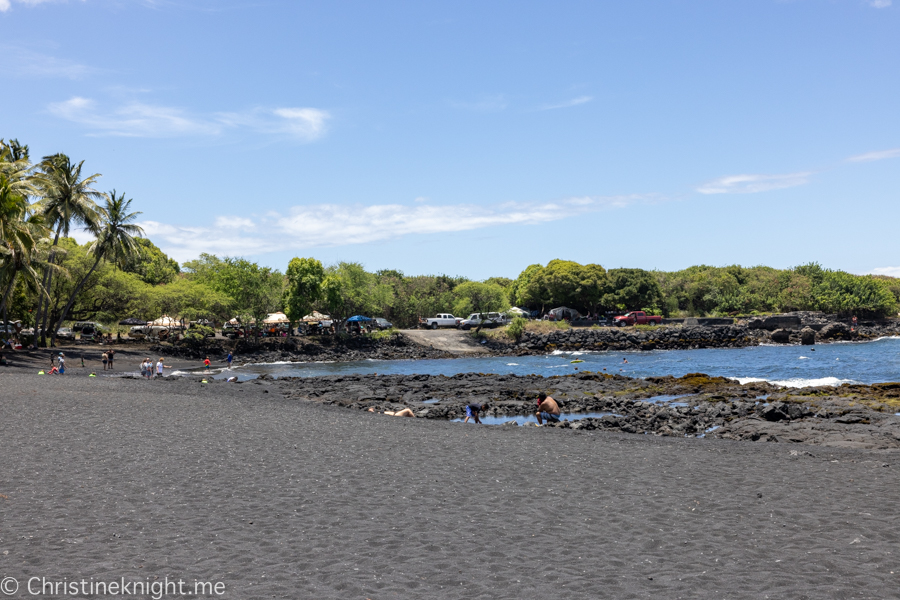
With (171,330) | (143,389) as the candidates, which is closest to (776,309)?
(171,330)

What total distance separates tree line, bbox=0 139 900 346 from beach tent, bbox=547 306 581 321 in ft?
7.46

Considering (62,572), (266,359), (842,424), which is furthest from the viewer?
(266,359)

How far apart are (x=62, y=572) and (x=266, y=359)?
178 feet

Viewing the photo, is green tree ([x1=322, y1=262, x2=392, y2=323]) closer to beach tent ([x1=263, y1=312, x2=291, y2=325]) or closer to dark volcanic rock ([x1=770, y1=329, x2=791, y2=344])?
beach tent ([x1=263, y1=312, x2=291, y2=325])

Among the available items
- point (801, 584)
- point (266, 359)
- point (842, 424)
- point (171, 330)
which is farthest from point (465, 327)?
point (801, 584)

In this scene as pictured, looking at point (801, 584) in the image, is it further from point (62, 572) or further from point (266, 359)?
point (266, 359)

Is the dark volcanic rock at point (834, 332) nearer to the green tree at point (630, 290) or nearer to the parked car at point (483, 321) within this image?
the green tree at point (630, 290)

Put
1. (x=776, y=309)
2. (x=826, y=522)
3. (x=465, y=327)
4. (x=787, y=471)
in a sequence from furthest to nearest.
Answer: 1. (x=776, y=309)
2. (x=465, y=327)
3. (x=787, y=471)
4. (x=826, y=522)

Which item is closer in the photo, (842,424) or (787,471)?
(787,471)

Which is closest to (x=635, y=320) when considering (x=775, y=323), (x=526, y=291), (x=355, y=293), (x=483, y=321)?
(x=526, y=291)

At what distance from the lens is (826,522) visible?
8.69m

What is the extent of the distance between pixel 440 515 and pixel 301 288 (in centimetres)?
5883

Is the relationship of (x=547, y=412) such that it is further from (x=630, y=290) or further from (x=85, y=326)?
(x=630, y=290)

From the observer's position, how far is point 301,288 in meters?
65.6
